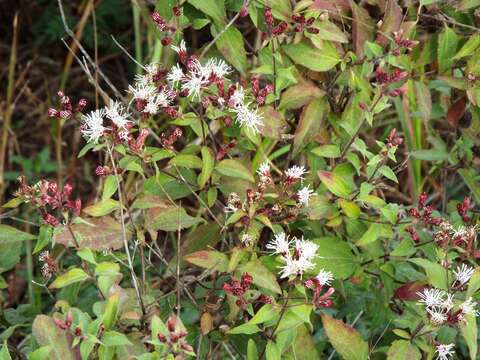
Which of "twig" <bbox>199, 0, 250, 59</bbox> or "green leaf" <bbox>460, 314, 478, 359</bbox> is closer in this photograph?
"green leaf" <bbox>460, 314, 478, 359</bbox>

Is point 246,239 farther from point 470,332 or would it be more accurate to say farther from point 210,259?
point 470,332

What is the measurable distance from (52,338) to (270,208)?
0.52m

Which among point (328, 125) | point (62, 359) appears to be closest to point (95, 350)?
point (62, 359)

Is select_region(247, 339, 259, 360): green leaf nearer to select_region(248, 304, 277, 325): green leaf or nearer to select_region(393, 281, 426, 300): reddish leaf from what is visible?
select_region(248, 304, 277, 325): green leaf

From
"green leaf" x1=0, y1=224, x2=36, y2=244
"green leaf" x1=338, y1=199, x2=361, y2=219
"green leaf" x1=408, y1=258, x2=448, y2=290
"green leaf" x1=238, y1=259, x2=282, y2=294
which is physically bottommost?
"green leaf" x1=408, y1=258, x2=448, y2=290

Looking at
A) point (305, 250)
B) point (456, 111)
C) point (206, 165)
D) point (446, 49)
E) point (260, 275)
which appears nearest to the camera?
point (305, 250)

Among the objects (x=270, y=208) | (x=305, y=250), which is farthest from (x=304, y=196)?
(x=305, y=250)

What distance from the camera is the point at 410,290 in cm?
175

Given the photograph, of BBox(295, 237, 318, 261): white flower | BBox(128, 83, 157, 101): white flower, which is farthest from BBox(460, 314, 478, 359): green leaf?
BBox(128, 83, 157, 101): white flower

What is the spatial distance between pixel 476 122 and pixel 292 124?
441 millimetres

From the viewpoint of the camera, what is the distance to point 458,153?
2256 millimetres

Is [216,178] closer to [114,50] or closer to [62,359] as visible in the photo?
[62,359]

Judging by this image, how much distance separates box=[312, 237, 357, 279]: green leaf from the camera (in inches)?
72.0

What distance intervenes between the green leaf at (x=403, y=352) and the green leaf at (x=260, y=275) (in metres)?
0.27
